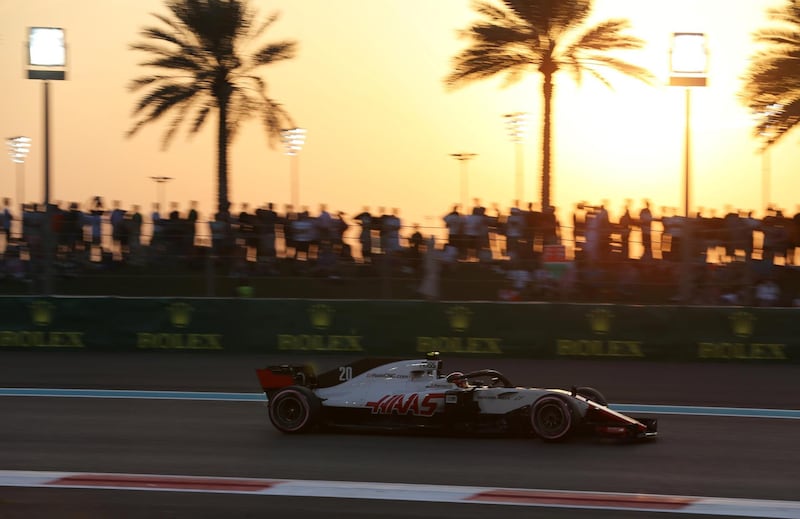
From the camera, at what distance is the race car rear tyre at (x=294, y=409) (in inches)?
378

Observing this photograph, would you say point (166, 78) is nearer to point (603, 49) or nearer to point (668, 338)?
point (603, 49)

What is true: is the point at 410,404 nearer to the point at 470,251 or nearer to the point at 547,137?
the point at 470,251

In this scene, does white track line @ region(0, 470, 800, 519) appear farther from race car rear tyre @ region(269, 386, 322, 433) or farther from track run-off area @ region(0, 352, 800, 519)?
race car rear tyre @ region(269, 386, 322, 433)

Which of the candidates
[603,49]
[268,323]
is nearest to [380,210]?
[268,323]

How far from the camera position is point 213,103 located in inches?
1065

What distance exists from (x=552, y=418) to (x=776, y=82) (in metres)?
16.9

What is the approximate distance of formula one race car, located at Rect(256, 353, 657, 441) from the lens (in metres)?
9.07

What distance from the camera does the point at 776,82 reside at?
23.8 metres

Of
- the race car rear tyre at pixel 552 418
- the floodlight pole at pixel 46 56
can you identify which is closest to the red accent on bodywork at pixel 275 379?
the race car rear tyre at pixel 552 418

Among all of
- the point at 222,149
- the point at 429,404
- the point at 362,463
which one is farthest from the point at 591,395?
the point at 222,149

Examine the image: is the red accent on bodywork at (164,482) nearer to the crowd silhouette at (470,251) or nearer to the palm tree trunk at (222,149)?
the crowd silhouette at (470,251)

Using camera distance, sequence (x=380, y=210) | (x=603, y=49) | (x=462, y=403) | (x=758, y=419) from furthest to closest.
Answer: (x=603, y=49) → (x=380, y=210) → (x=758, y=419) → (x=462, y=403)

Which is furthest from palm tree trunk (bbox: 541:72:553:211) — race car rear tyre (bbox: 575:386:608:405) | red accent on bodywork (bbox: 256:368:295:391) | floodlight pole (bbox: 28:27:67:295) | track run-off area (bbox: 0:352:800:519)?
red accent on bodywork (bbox: 256:368:295:391)

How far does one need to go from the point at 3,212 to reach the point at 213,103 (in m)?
9.77
